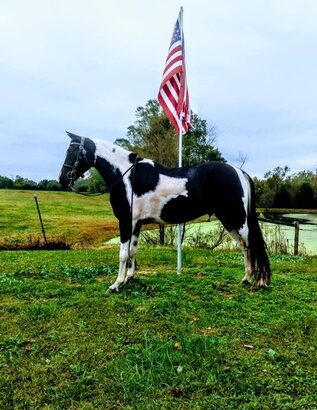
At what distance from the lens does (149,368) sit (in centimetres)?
335

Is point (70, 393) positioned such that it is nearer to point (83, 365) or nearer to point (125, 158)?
→ point (83, 365)

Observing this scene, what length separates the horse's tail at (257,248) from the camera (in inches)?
225

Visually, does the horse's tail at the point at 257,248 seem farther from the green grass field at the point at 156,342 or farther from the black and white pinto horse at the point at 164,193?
the green grass field at the point at 156,342

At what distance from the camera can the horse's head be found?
5.70m

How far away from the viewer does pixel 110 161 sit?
5781mm

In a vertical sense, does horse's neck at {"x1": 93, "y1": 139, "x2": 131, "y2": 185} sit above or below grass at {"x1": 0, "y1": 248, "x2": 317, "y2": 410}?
above

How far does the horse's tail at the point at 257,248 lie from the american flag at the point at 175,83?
2.00 metres

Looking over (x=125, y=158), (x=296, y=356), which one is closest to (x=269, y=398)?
(x=296, y=356)

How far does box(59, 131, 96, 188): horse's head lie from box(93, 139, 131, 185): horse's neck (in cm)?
10

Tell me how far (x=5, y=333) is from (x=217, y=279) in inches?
141

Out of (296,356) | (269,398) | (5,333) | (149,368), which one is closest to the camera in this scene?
(269,398)

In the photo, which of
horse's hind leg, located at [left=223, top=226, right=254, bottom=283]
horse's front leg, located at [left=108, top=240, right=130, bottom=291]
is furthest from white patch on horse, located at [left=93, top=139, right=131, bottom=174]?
horse's hind leg, located at [left=223, top=226, right=254, bottom=283]

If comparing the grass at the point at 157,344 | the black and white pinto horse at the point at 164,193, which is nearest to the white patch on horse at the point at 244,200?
the black and white pinto horse at the point at 164,193

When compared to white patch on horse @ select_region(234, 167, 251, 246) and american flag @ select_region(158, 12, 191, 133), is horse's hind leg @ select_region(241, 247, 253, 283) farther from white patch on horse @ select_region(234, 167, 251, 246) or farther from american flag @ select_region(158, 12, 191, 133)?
american flag @ select_region(158, 12, 191, 133)
